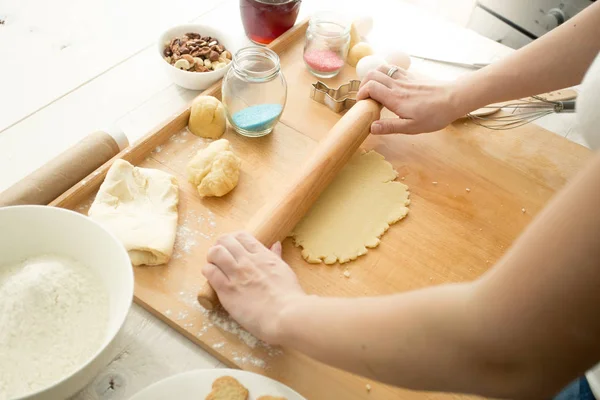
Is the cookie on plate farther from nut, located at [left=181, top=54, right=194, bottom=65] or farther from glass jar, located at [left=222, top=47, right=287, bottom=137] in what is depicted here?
nut, located at [left=181, top=54, right=194, bottom=65]

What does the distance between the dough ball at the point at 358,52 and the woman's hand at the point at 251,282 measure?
28.8 inches

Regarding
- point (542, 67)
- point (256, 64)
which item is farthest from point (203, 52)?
point (542, 67)

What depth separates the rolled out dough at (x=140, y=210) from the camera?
929 millimetres

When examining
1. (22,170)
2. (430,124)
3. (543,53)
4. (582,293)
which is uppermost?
(582,293)

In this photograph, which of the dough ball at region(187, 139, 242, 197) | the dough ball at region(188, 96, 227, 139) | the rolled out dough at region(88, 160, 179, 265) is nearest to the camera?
the rolled out dough at region(88, 160, 179, 265)

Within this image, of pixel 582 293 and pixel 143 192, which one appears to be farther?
pixel 143 192

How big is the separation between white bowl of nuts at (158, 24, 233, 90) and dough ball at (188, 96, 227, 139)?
0.31 ft

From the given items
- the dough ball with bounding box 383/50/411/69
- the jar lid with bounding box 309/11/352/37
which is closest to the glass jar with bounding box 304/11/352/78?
the jar lid with bounding box 309/11/352/37

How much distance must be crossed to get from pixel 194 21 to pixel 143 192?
75 centimetres

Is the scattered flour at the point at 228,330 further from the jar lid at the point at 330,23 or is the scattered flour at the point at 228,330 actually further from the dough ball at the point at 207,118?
the jar lid at the point at 330,23

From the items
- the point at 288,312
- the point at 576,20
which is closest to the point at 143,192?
the point at 288,312

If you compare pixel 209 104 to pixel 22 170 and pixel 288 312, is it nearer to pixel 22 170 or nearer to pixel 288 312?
pixel 22 170

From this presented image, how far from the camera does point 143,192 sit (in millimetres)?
1020

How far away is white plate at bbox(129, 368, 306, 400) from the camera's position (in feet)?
2.49
